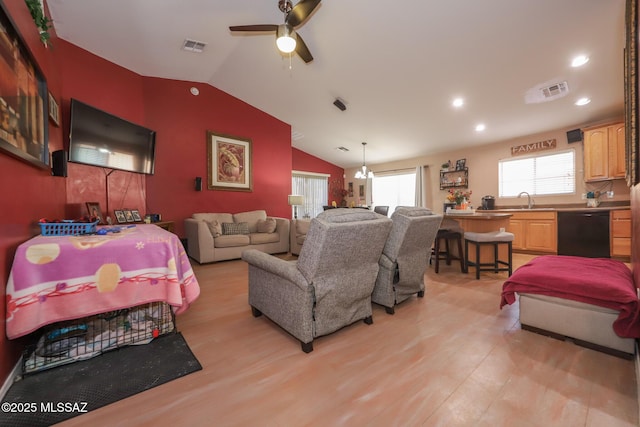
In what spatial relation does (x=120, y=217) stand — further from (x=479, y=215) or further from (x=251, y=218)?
(x=479, y=215)

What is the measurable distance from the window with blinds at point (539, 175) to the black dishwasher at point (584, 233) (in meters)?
0.74

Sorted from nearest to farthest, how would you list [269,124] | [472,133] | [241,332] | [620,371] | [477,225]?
[620,371] < [241,332] < [477,225] < [472,133] < [269,124]

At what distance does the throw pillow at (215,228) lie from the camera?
449 centimetres

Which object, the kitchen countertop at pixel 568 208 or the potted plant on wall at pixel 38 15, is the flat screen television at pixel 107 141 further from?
the kitchen countertop at pixel 568 208

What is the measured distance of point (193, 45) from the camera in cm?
387

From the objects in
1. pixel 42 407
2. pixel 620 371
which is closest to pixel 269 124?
pixel 42 407

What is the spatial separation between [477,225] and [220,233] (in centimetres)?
421

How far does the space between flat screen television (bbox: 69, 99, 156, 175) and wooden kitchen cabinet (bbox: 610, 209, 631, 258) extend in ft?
24.5

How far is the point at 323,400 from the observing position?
131 cm

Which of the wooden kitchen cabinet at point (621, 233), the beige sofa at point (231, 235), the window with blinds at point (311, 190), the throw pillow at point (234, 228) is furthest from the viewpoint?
the window with blinds at point (311, 190)

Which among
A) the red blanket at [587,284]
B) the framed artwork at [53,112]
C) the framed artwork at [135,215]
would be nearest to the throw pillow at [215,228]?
the framed artwork at [135,215]

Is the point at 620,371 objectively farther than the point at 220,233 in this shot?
No

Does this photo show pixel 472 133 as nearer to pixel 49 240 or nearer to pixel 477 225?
pixel 477 225

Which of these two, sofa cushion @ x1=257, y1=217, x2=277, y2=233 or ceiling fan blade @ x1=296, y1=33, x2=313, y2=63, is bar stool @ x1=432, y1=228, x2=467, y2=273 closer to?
ceiling fan blade @ x1=296, y1=33, x2=313, y2=63
